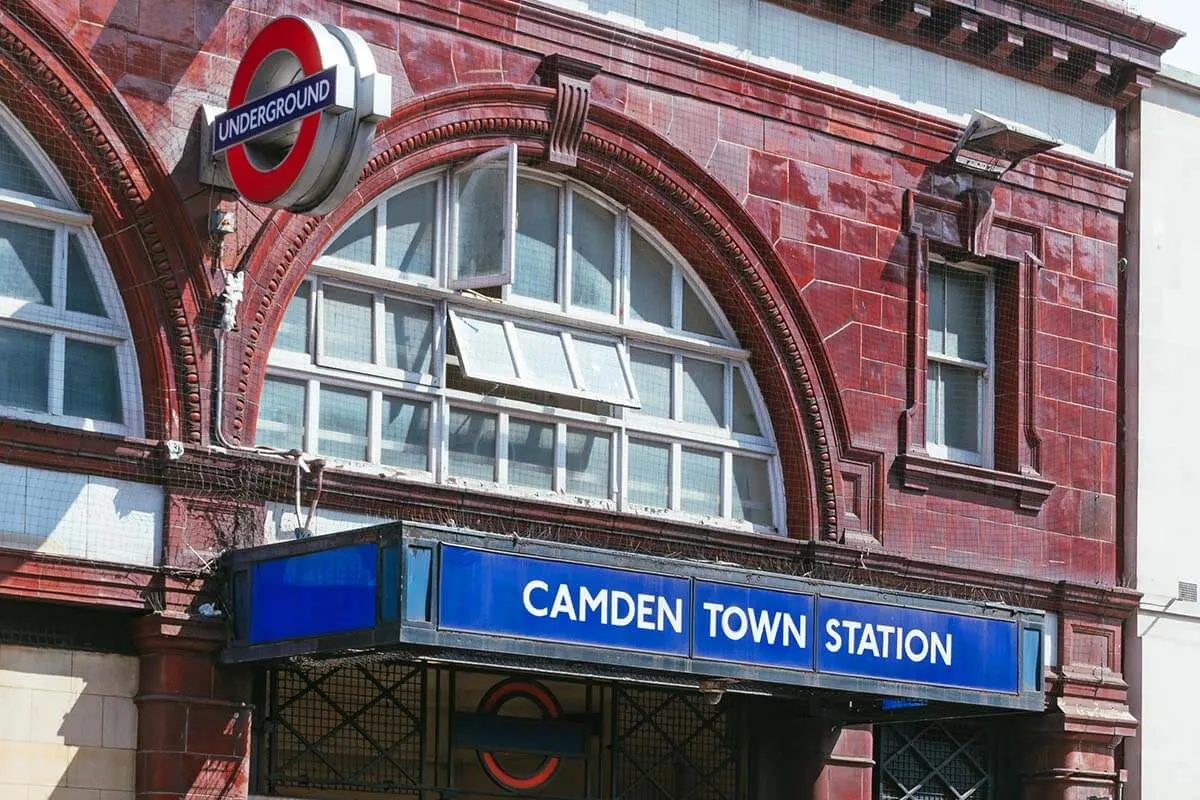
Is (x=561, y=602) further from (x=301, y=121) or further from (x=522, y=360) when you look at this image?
(x=301, y=121)

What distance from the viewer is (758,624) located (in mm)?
18500

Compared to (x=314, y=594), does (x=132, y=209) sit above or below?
above

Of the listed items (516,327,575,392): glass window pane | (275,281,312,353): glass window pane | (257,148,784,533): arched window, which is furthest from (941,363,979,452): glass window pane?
(275,281,312,353): glass window pane

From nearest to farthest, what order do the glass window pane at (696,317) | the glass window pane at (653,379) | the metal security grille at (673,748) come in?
1. the metal security grille at (673,748)
2. the glass window pane at (653,379)
3. the glass window pane at (696,317)

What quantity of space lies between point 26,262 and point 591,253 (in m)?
5.53

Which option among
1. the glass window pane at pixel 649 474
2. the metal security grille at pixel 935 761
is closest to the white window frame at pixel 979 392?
the metal security grille at pixel 935 761

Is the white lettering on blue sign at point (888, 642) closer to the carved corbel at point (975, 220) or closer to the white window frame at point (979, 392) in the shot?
the white window frame at point (979, 392)

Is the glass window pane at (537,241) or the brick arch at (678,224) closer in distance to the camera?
the brick arch at (678,224)

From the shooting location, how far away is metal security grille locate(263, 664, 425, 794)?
18.5 m

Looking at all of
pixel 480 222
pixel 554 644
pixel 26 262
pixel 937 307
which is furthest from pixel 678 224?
pixel 26 262

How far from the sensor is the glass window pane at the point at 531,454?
20.2m

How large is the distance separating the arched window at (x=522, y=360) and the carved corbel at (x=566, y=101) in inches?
13.9

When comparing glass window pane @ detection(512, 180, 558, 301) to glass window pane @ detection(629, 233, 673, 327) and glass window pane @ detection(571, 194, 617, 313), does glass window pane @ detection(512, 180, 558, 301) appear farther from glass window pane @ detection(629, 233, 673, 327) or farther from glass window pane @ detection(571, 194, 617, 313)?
glass window pane @ detection(629, 233, 673, 327)

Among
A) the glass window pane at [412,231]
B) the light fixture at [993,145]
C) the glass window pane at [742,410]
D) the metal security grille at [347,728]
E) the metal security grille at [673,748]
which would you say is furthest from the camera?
the light fixture at [993,145]
